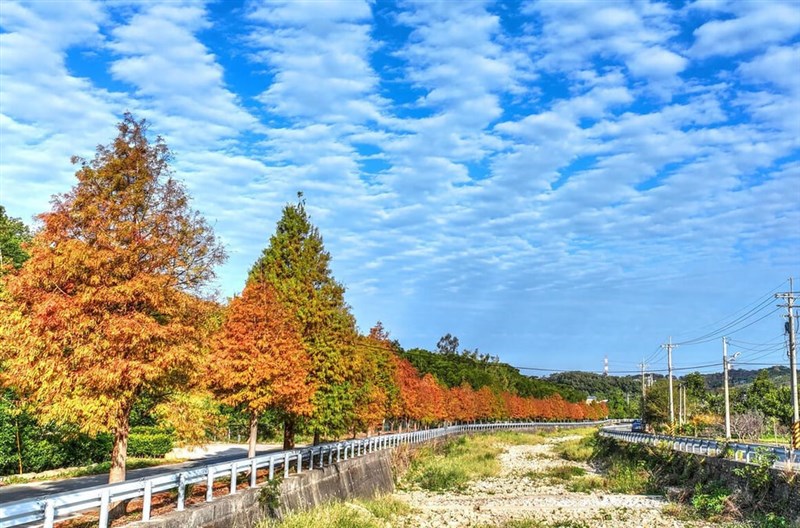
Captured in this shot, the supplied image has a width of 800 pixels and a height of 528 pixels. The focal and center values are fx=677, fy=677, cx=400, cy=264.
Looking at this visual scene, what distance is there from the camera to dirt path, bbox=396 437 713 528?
79.8ft

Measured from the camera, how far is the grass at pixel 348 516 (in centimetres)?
1731

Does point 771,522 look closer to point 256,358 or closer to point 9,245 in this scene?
point 256,358

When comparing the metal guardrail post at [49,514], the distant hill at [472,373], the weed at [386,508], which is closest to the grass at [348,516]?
the weed at [386,508]

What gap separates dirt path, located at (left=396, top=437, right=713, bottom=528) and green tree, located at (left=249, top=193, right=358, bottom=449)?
18.3 feet

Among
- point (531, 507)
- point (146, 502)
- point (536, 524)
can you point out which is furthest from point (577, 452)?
point (146, 502)

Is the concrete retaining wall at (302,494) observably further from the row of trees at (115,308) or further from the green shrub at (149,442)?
the green shrub at (149,442)

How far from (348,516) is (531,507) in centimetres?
1054

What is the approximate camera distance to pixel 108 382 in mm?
14930

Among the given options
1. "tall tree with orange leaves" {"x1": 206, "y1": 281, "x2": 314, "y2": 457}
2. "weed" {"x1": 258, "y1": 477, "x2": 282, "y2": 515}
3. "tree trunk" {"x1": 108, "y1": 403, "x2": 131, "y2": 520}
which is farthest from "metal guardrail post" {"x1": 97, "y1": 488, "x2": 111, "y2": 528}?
"tall tree with orange leaves" {"x1": 206, "y1": 281, "x2": 314, "y2": 457}

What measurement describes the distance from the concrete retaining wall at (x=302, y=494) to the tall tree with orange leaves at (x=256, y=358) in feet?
10.2

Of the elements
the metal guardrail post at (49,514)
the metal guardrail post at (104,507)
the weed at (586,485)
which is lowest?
the weed at (586,485)

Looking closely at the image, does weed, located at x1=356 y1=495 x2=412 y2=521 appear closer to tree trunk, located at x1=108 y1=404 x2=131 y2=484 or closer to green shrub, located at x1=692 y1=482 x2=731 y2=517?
tree trunk, located at x1=108 y1=404 x2=131 y2=484

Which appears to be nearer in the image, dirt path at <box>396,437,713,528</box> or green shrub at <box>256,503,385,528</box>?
green shrub at <box>256,503,385,528</box>

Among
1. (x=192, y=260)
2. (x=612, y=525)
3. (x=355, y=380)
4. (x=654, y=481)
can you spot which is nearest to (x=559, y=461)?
(x=654, y=481)
